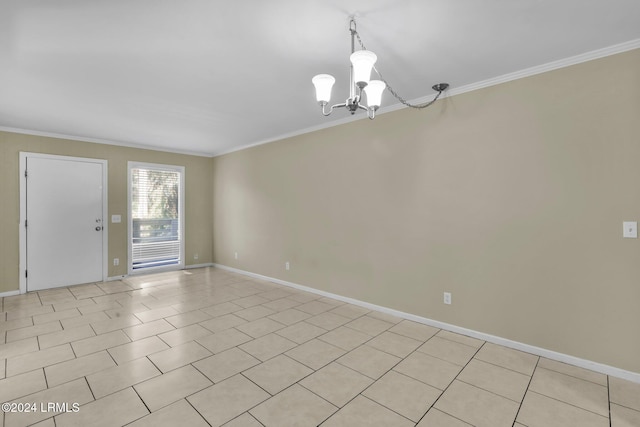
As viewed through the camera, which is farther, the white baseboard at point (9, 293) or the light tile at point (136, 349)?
the white baseboard at point (9, 293)

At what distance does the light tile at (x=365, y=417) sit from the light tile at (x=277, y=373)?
47cm

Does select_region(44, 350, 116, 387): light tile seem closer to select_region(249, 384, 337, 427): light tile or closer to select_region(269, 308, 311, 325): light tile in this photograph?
select_region(249, 384, 337, 427): light tile

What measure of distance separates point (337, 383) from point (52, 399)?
75.1 inches

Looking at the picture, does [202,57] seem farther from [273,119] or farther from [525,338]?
[525,338]

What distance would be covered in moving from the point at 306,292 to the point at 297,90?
9.28ft

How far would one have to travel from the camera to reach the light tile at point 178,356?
8.01 feet

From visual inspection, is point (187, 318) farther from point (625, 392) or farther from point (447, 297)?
point (625, 392)

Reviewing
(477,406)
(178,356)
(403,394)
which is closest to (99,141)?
(178,356)

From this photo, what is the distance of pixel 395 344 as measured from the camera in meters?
2.82

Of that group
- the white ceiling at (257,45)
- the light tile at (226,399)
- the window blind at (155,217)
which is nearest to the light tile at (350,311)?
the light tile at (226,399)

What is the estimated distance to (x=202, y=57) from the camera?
7.92ft

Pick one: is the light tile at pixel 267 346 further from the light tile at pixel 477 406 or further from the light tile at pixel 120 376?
the light tile at pixel 477 406

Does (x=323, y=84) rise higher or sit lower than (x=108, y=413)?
higher

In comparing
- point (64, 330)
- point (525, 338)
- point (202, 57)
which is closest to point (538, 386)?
point (525, 338)
